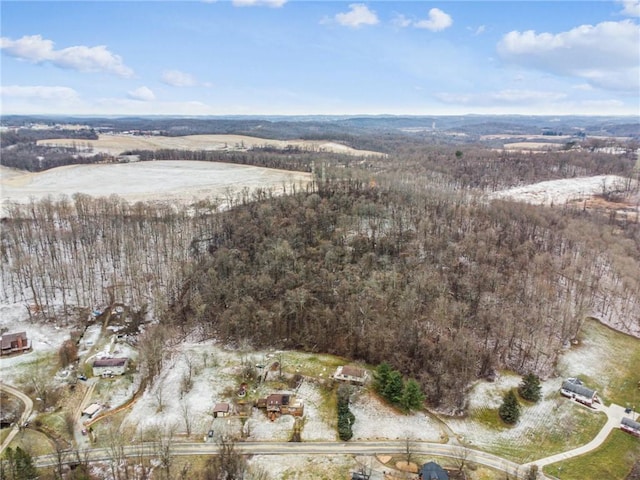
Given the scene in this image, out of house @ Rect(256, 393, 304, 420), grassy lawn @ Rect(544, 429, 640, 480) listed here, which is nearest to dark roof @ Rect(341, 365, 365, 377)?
house @ Rect(256, 393, 304, 420)

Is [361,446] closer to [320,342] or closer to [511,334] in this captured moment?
[320,342]

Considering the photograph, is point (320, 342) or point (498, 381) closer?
→ point (498, 381)

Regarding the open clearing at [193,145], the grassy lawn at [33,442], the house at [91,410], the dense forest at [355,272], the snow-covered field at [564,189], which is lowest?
the grassy lawn at [33,442]

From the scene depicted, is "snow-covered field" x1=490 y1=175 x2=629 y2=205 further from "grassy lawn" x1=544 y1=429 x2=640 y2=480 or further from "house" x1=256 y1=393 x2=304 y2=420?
"house" x1=256 y1=393 x2=304 y2=420

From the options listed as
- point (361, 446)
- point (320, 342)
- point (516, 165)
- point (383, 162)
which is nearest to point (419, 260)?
point (320, 342)

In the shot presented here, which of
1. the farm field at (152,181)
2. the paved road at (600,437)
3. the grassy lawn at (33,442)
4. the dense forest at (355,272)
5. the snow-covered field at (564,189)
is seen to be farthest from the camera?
the snow-covered field at (564,189)


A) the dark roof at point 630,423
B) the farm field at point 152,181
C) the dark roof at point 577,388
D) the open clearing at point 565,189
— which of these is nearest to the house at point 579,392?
the dark roof at point 577,388

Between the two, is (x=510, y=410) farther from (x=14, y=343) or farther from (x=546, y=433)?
(x=14, y=343)

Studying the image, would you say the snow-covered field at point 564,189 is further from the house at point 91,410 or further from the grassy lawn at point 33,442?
the grassy lawn at point 33,442
